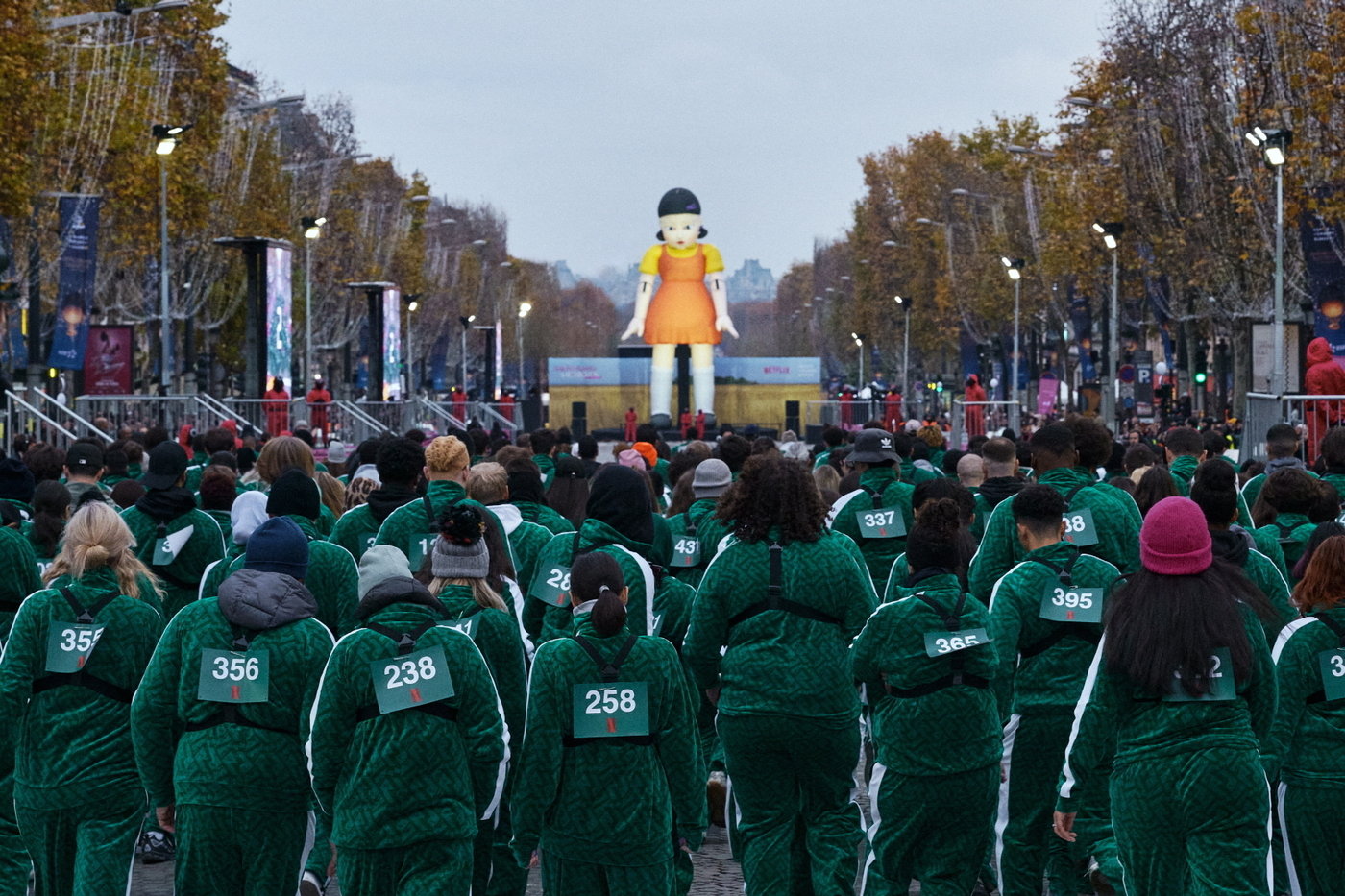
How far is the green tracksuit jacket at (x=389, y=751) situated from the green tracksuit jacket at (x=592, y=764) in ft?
0.98

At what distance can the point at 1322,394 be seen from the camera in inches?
918

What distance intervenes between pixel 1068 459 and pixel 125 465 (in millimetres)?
7232

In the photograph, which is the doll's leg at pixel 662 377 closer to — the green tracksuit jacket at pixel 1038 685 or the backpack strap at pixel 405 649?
the green tracksuit jacket at pixel 1038 685

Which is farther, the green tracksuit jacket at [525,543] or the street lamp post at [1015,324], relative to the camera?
the street lamp post at [1015,324]

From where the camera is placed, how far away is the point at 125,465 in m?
14.6

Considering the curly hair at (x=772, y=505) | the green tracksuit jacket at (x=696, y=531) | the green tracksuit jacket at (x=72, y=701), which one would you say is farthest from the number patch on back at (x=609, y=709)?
the green tracksuit jacket at (x=696, y=531)

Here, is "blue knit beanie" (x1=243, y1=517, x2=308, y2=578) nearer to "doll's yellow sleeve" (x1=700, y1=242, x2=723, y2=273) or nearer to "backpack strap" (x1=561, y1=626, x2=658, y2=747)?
"backpack strap" (x1=561, y1=626, x2=658, y2=747)

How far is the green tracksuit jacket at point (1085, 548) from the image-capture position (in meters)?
9.23

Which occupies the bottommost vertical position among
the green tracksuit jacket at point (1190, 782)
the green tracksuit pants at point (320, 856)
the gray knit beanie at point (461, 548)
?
the green tracksuit pants at point (320, 856)

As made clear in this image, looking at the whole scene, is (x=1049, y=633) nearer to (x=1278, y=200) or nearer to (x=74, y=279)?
(x=1278, y=200)

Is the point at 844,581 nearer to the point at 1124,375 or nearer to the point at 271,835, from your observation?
the point at 271,835

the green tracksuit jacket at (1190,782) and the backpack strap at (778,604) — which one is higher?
the backpack strap at (778,604)

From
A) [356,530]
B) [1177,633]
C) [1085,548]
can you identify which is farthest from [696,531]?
[1177,633]

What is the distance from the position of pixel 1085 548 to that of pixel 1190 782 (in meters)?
3.11
